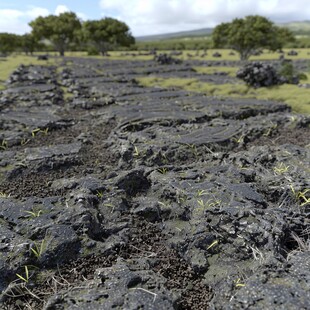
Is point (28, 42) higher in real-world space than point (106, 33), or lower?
lower

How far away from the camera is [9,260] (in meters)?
4.33

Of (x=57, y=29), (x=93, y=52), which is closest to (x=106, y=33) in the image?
(x=93, y=52)

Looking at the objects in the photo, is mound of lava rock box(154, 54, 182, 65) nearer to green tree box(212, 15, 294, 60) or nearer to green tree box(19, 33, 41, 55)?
green tree box(212, 15, 294, 60)

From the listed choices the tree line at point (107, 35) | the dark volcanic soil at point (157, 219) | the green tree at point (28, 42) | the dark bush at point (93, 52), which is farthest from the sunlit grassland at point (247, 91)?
the green tree at point (28, 42)

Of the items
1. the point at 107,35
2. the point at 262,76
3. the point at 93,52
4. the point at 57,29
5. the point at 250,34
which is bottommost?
the point at 262,76

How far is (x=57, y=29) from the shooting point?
193ft

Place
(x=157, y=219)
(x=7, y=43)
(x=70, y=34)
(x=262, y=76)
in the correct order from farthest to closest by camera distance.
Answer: (x=7, y=43) → (x=70, y=34) → (x=262, y=76) → (x=157, y=219)

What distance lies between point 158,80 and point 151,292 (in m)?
20.3

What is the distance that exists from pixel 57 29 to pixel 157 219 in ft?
197

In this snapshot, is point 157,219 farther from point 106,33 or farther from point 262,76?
point 106,33

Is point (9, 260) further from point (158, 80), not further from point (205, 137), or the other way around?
point (158, 80)

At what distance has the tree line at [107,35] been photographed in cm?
4062

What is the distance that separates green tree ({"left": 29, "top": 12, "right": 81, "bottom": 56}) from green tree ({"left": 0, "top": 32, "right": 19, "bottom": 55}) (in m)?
5.10

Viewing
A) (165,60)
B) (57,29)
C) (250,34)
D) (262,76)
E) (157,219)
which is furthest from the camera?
(57,29)
